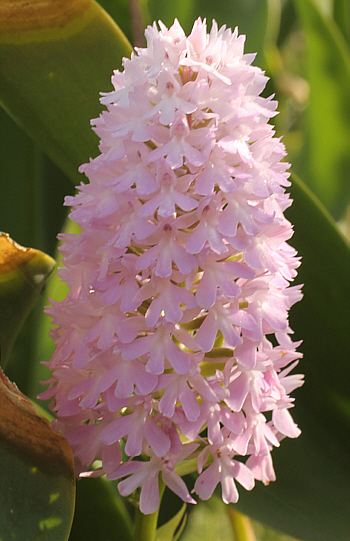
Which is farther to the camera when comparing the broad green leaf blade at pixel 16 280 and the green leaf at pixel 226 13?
the green leaf at pixel 226 13

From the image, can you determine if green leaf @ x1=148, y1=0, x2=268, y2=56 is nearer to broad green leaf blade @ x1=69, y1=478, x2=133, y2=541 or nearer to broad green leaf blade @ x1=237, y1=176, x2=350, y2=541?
broad green leaf blade @ x1=237, y1=176, x2=350, y2=541

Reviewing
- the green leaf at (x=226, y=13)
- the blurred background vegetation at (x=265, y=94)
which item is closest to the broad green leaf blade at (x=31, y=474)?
the blurred background vegetation at (x=265, y=94)

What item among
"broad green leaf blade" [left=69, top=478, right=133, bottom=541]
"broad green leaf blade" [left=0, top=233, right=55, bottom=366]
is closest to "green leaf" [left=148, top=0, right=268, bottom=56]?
"broad green leaf blade" [left=0, top=233, right=55, bottom=366]

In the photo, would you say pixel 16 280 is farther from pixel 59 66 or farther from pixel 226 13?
pixel 226 13

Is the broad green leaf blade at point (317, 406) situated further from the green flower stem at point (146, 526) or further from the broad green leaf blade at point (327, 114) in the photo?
the broad green leaf blade at point (327, 114)

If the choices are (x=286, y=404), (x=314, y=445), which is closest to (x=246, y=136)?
(x=286, y=404)
